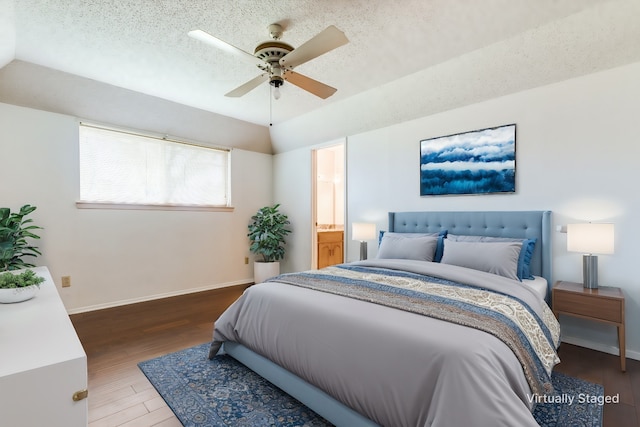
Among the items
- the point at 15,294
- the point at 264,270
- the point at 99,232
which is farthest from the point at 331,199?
the point at 15,294

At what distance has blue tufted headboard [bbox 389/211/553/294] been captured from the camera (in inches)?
114

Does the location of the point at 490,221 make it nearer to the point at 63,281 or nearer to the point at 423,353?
the point at 423,353

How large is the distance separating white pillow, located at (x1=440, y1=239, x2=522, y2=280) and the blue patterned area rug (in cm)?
81

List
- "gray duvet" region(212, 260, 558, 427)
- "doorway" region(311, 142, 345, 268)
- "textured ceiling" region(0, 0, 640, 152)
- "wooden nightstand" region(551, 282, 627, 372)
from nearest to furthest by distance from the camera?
"gray duvet" region(212, 260, 558, 427) → "textured ceiling" region(0, 0, 640, 152) → "wooden nightstand" region(551, 282, 627, 372) → "doorway" region(311, 142, 345, 268)

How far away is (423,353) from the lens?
1.39 metres

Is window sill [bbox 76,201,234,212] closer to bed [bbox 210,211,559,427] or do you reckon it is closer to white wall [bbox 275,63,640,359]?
bed [bbox 210,211,559,427]

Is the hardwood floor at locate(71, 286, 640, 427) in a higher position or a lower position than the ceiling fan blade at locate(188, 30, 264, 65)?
lower

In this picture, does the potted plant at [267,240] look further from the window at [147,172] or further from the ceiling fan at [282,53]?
the ceiling fan at [282,53]

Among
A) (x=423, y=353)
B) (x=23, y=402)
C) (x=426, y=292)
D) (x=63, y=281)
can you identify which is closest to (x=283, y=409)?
(x=423, y=353)

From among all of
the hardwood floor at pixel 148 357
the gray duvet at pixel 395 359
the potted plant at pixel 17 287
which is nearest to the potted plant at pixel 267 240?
the hardwood floor at pixel 148 357

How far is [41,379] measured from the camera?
1.00 meters

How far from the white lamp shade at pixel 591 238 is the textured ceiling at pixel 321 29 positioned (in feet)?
4.38

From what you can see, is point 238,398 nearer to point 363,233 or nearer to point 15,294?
point 15,294

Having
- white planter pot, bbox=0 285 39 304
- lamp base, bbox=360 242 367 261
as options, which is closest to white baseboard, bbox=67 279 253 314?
lamp base, bbox=360 242 367 261
